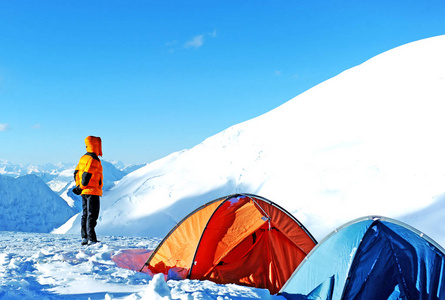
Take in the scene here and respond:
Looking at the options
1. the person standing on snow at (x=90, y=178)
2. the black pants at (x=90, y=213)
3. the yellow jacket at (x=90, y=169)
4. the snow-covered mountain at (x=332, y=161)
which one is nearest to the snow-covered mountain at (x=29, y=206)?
the snow-covered mountain at (x=332, y=161)

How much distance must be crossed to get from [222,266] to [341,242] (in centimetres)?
212

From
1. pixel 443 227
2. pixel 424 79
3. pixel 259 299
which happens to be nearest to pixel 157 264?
pixel 259 299

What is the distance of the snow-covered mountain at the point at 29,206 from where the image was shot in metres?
61.8

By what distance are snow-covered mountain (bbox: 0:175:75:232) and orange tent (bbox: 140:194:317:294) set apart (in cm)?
6143

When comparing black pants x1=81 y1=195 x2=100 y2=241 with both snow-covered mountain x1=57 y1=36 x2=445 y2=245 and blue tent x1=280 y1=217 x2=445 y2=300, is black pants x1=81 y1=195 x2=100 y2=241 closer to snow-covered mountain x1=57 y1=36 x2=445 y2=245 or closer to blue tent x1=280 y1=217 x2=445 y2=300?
blue tent x1=280 y1=217 x2=445 y2=300

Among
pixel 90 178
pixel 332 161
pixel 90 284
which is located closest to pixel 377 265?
pixel 90 284

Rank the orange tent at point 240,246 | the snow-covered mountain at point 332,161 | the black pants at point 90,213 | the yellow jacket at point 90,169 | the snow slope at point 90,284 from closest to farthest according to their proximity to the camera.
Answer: the snow slope at point 90,284 → the orange tent at point 240,246 → the yellow jacket at point 90,169 → the black pants at point 90,213 → the snow-covered mountain at point 332,161

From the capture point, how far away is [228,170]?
15.7 m

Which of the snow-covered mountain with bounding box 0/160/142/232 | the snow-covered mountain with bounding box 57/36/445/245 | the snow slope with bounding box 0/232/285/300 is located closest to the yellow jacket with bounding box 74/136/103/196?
the snow slope with bounding box 0/232/285/300

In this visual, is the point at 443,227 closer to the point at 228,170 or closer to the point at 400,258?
the point at 400,258

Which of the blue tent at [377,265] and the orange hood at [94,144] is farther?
the orange hood at [94,144]

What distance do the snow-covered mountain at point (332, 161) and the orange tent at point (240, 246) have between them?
4338 mm

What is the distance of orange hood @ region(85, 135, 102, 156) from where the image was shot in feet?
25.2

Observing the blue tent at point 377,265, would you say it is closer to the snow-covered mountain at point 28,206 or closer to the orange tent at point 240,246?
the orange tent at point 240,246
